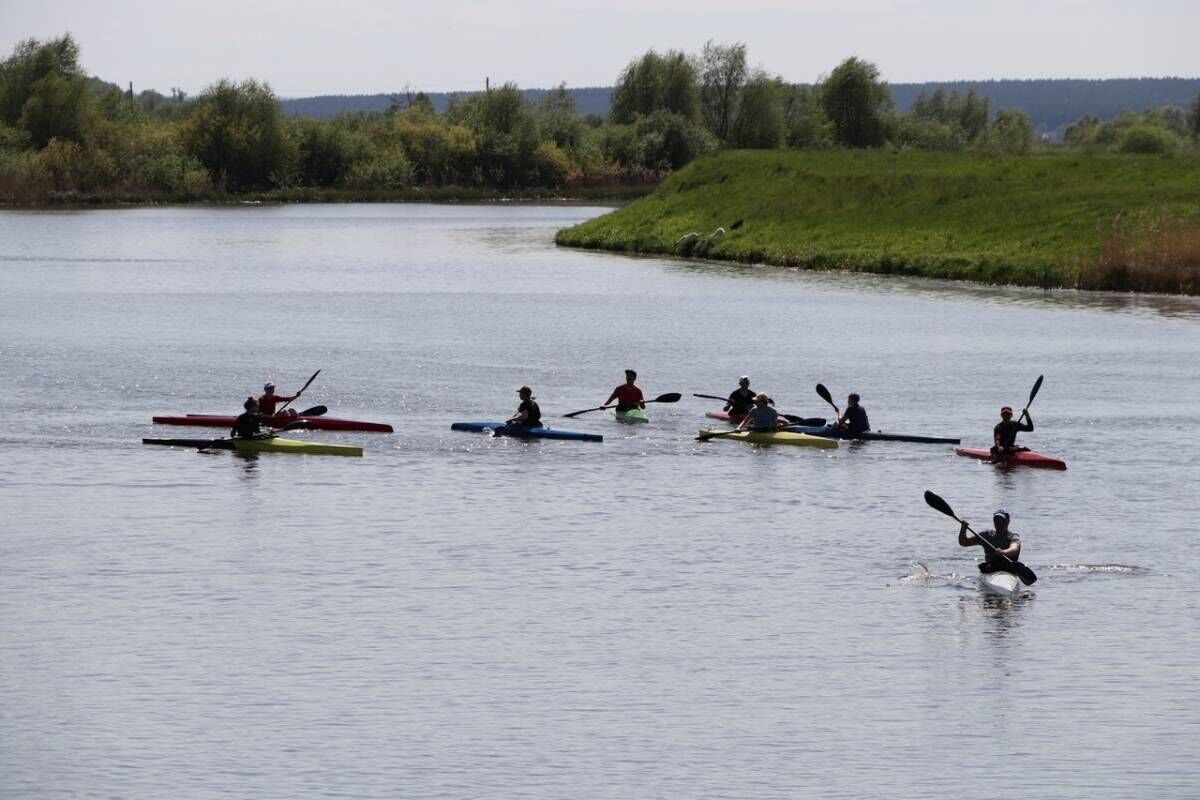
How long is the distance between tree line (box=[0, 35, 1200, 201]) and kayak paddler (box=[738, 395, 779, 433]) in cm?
12027

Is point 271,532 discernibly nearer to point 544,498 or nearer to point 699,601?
point 544,498

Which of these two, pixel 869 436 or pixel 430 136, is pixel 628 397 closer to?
pixel 869 436

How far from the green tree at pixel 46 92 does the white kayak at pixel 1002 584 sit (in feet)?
468

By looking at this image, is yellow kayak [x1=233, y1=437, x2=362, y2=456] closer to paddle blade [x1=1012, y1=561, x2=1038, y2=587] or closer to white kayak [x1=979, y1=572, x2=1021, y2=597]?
white kayak [x1=979, y1=572, x2=1021, y2=597]

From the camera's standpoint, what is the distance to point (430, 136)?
176 meters

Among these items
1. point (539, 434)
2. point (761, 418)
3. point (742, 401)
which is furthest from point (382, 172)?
point (761, 418)

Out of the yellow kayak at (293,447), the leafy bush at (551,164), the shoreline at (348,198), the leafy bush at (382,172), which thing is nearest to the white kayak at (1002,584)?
the yellow kayak at (293,447)

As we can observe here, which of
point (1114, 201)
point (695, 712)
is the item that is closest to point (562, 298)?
point (1114, 201)

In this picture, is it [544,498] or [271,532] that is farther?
[544,498]

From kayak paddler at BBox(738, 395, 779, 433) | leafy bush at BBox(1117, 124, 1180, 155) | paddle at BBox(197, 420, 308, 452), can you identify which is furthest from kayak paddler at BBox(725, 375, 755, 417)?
leafy bush at BBox(1117, 124, 1180, 155)

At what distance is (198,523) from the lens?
3412 cm

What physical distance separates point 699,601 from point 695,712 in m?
5.47

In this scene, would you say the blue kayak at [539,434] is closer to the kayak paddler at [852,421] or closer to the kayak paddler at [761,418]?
the kayak paddler at [761,418]

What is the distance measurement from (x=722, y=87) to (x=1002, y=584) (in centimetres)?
14661
